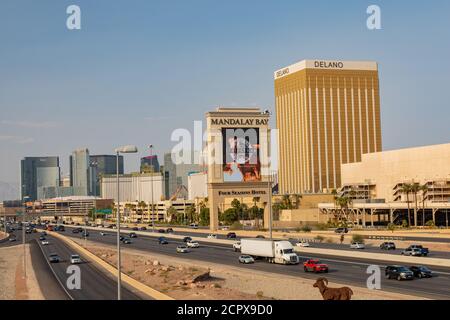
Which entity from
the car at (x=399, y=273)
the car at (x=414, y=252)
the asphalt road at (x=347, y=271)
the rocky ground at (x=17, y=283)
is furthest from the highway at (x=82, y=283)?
the car at (x=414, y=252)

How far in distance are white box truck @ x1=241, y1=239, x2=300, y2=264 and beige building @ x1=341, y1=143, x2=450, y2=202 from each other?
7754cm

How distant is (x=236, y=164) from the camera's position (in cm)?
13738

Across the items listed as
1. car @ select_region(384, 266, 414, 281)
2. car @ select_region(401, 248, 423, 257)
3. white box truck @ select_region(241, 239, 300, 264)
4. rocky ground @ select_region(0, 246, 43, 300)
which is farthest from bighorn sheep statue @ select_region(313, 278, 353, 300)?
car @ select_region(401, 248, 423, 257)

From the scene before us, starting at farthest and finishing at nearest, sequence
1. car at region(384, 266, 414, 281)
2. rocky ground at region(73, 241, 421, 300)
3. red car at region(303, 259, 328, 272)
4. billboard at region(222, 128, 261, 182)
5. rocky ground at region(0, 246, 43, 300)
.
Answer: billboard at region(222, 128, 261, 182)
red car at region(303, 259, 328, 272)
car at region(384, 266, 414, 281)
rocky ground at region(0, 246, 43, 300)
rocky ground at region(73, 241, 421, 300)

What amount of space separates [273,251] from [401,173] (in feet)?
345

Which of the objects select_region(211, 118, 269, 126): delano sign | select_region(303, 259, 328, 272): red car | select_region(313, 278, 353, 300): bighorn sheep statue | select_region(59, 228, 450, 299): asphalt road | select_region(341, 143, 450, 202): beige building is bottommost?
select_region(59, 228, 450, 299): asphalt road

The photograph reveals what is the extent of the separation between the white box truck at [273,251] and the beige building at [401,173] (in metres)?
77.5

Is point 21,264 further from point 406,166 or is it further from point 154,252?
point 406,166

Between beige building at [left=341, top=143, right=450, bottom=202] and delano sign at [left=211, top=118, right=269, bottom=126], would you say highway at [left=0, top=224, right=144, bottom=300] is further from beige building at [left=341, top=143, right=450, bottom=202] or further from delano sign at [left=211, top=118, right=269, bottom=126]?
beige building at [left=341, top=143, right=450, bottom=202]

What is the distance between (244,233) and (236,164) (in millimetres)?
17042

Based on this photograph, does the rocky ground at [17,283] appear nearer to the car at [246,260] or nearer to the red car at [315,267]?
the car at [246,260]

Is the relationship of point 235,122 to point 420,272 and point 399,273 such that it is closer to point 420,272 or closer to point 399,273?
point 420,272

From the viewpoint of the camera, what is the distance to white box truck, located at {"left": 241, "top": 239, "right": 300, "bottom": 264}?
225 feet

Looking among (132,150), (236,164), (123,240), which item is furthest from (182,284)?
(236,164)
